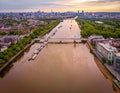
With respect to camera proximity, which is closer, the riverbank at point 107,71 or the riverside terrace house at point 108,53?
the riverbank at point 107,71

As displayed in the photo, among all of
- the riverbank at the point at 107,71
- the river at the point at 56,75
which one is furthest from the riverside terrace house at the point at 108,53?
the river at the point at 56,75

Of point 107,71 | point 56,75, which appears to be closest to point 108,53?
point 107,71

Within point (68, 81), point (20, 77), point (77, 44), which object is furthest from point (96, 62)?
point (77, 44)

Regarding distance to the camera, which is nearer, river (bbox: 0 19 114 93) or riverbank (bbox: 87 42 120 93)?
river (bbox: 0 19 114 93)

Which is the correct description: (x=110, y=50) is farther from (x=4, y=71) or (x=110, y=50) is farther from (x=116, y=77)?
(x=4, y=71)

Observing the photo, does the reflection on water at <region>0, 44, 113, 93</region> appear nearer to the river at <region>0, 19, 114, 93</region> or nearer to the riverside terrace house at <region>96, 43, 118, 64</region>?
the river at <region>0, 19, 114, 93</region>

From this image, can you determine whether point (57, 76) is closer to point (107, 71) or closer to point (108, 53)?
point (107, 71)

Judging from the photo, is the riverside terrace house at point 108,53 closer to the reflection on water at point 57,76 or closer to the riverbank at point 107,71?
the riverbank at point 107,71

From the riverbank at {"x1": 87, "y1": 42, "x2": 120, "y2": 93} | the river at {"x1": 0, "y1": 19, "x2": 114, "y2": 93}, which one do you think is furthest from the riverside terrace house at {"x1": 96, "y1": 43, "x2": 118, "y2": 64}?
the river at {"x1": 0, "y1": 19, "x2": 114, "y2": 93}
